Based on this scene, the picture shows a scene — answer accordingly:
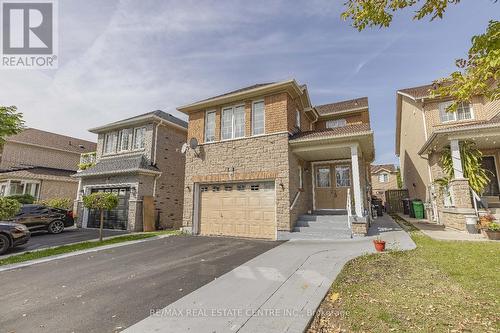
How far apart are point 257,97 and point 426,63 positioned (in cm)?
780

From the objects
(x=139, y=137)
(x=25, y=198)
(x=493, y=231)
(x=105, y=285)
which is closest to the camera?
(x=105, y=285)

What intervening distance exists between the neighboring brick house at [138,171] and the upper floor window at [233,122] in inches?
223

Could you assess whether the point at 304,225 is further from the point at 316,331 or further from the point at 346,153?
the point at 316,331

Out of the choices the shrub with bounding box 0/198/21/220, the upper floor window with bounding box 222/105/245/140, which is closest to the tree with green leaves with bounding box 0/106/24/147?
the shrub with bounding box 0/198/21/220

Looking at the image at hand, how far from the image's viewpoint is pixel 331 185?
42.1 ft

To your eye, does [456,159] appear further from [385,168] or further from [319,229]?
[385,168]

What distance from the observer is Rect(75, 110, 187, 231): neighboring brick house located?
14867mm

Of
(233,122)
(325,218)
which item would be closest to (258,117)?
(233,122)

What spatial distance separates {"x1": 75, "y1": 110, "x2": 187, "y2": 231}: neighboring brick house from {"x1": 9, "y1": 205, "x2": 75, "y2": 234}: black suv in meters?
2.14

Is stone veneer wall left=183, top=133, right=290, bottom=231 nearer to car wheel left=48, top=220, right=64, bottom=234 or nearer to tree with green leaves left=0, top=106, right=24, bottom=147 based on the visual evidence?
tree with green leaves left=0, top=106, right=24, bottom=147

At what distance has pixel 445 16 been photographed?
3.80 metres

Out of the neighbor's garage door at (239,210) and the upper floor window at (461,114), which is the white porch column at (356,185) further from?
the upper floor window at (461,114)

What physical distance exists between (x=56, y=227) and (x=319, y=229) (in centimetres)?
1438

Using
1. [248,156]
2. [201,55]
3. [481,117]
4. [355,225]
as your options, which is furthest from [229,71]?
[481,117]
